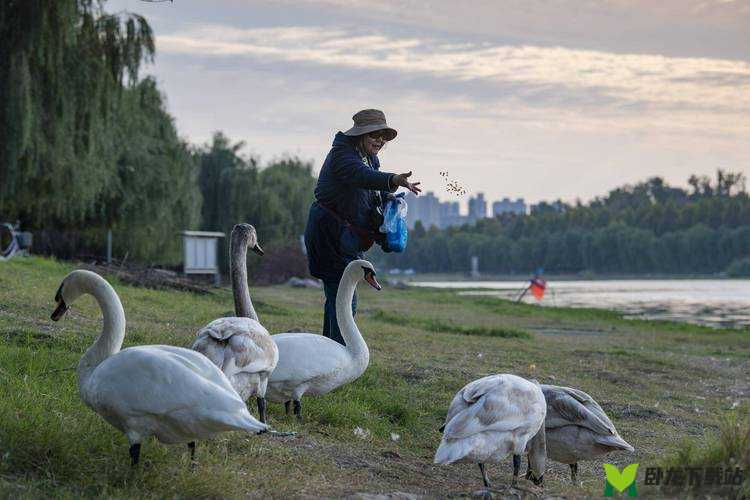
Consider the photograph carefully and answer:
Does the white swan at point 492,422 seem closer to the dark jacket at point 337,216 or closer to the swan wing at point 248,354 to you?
the swan wing at point 248,354

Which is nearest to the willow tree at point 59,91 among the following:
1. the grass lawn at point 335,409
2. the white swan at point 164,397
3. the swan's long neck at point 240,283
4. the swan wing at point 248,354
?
the grass lawn at point 335,409

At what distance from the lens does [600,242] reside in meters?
138

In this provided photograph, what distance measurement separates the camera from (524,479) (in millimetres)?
6828

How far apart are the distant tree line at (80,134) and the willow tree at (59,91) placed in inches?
0.8

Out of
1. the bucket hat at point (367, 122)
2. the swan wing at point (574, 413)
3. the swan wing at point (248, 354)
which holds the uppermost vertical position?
the bucket hat at point (367, 122)

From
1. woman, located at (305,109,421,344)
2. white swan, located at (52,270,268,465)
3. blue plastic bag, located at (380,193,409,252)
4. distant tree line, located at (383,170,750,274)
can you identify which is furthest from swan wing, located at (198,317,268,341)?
distant tree line, located at (383,170,750,274)

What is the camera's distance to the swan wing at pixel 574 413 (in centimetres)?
687

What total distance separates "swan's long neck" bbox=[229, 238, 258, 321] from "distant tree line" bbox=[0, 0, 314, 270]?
1227 centimetres

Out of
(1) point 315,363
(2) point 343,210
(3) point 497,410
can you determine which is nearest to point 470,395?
(3) point 497,410

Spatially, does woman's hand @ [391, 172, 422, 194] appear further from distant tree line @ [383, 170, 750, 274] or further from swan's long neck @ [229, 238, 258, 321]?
distant tree line @ [383, 170, 750, 274]

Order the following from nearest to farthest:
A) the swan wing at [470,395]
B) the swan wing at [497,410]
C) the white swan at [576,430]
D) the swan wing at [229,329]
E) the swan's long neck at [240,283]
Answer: the swan wing at [497,410] < the swan wing at [470,395] < the swan wing at [229,329] < the white swan at [576,430] < the swan's long neck at [240,283]

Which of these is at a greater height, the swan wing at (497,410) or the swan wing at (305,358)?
the swan wing at (305,358)

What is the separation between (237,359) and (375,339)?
A: 25.0 ft

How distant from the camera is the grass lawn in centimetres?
555
